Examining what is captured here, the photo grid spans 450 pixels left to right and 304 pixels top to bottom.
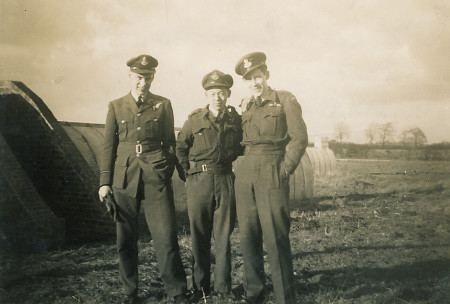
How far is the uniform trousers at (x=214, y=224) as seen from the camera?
3.89 meters

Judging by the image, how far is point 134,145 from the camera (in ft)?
12.6

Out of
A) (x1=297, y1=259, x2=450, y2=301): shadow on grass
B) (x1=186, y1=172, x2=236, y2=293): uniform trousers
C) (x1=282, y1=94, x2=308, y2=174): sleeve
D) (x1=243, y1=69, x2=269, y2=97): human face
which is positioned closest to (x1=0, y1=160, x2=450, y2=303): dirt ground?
(x1=297, y1=259, x2=450, y2=301): shadow on grass

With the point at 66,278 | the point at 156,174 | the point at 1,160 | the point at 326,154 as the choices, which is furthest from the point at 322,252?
the point at 326,154

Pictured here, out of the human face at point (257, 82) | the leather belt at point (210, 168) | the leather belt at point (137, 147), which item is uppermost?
the human face at point (257, 82)

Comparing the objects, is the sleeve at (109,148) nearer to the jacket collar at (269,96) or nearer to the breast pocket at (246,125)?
the breast pocket at (246,125)

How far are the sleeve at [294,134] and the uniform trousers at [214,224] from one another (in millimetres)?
821

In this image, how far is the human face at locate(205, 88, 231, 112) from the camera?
407 centimetres

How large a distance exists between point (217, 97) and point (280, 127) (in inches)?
34.7

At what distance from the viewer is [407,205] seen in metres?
10.1

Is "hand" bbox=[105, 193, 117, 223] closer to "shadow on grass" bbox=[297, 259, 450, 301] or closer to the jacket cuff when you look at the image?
the jacket cuff

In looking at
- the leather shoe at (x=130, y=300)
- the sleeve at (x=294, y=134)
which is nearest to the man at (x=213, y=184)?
the leather shoe at (x=130, y=300)

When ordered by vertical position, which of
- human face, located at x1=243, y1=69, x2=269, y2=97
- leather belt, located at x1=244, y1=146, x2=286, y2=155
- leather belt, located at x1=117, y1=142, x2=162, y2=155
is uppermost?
human face, located at x1=243, y1=69, x2=269, y2=97

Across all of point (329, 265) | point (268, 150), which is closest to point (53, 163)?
point (268, 150)

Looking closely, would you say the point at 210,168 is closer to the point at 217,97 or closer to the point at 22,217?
the point at 217,97
